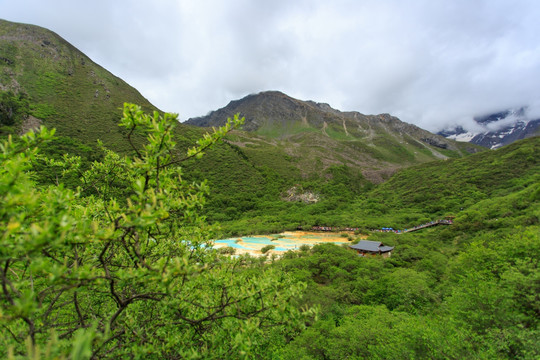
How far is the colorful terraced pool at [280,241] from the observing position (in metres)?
32.5

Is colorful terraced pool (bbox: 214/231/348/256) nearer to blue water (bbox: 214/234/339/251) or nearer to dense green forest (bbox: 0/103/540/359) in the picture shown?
blue water (bbox: 214/234/339/251)

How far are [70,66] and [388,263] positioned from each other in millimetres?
113136

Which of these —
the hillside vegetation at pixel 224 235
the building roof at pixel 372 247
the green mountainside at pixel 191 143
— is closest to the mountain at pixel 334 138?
the green mountainside at pixel 191 143

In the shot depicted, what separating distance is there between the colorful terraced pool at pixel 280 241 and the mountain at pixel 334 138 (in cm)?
4178

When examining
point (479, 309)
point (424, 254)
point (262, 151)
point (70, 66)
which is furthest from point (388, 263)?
point (70, 66)

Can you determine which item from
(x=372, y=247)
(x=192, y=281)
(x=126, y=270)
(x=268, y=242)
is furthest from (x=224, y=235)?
(x=126, y=270)

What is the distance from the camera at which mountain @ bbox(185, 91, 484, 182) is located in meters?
91.2

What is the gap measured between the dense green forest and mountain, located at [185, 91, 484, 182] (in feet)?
210

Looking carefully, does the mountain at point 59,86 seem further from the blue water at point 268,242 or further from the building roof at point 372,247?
the building roof at point 372,247

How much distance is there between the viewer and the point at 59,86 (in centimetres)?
6694

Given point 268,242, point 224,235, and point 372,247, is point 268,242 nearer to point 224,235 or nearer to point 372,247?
point 224,235

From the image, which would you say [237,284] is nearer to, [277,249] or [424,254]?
[424,254]

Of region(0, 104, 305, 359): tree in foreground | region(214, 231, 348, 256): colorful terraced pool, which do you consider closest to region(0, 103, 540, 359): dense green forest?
region(0, 104, 305, 359): tree in foreground

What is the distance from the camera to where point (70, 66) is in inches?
3046
